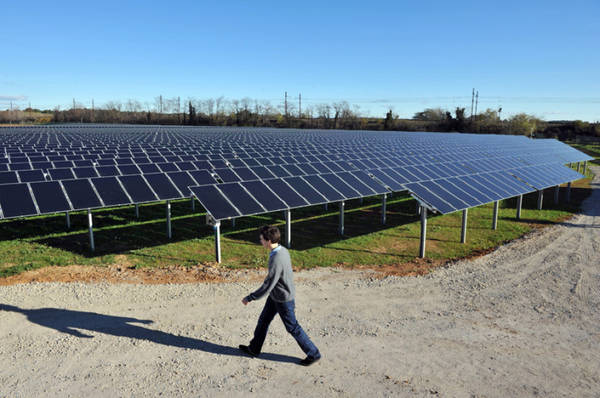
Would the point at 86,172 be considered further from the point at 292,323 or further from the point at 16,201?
the point at 292,323

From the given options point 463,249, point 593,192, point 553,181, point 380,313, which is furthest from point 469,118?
point 380,313

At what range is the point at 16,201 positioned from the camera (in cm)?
1362

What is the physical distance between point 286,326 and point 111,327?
4.65 meters

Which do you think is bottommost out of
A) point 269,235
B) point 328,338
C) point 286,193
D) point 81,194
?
point 328,338

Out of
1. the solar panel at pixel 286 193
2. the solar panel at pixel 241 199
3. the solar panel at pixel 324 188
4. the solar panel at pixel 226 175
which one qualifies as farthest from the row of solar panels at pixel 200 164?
the solar panel at pixel 241 199

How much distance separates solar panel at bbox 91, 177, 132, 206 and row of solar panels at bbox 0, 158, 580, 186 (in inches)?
137

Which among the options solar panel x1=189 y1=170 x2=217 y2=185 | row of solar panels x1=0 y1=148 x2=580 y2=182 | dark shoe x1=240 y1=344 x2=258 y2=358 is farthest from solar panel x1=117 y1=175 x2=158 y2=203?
dark shoe x1=240 y1=344 x2=258 y2=358

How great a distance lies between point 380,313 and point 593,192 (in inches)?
1308

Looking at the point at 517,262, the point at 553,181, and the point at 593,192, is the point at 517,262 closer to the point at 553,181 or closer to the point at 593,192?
the point at 553,181

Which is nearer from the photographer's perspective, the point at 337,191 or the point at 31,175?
the point at 337,191

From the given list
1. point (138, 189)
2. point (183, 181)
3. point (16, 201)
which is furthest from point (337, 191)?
point (16, 201)

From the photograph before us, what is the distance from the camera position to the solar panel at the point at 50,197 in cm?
1361

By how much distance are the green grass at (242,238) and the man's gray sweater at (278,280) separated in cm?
699

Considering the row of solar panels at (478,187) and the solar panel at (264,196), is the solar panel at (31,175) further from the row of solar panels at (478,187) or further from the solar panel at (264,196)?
the row of solar panels at (478,187)
